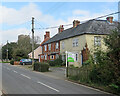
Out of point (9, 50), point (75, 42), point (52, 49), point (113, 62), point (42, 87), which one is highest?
point (9, 50)

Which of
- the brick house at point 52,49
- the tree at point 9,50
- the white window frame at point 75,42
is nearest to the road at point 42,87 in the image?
the white window frame at point 75,42

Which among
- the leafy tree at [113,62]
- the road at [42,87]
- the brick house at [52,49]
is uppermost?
the brick house at [52,49]

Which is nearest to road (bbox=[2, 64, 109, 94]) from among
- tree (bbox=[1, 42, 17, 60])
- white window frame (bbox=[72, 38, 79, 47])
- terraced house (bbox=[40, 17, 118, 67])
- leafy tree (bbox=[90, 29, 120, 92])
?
leafy tree (bbox=[90, 29, 120, 92])

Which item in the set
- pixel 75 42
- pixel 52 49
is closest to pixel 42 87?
pixel 75 42

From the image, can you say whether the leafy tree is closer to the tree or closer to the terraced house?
the terraced house

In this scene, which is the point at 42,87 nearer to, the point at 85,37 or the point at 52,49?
the point at 85,37

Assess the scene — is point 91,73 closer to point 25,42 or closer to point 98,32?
point 98,32

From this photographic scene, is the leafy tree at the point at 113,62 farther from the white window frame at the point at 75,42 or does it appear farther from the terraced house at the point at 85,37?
the white window frame at the point at 75,42

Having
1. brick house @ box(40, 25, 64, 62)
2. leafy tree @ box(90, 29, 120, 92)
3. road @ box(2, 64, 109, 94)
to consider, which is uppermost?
brick house @ box(40, 25, 64, 62)

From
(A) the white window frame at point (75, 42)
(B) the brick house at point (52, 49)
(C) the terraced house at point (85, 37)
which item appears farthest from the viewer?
(B) the brick house at point (52, 49)

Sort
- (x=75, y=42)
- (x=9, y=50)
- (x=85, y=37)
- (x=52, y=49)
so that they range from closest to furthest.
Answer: (x=85, y=37) → (x=75, y=42) → (x=52, y=49) → (x=9, y=50)

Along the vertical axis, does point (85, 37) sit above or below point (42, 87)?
above

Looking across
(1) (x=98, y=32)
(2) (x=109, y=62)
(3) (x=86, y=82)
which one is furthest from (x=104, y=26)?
(2) (x=109, y=62)

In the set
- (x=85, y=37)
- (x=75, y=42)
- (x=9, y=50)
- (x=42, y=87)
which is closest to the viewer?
(x=42, y=87)
